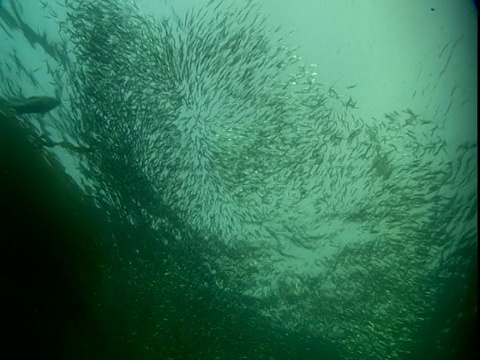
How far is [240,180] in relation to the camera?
7.48 m

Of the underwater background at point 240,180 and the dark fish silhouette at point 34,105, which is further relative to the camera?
the dark fish silhouette at point 34,105

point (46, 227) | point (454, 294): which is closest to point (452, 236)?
point (454, 294)

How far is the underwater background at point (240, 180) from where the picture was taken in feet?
19.0

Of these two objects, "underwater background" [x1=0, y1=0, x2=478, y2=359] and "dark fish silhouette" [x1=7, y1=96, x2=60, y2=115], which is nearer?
"underwater background" [x1=0, y1=0, x2=478, y2=359]

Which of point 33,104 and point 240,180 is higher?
point 240,180

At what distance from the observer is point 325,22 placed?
5719 millimetres

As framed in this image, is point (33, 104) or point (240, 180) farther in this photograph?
point (240, 180)

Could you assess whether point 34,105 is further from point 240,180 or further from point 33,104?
point 240,180

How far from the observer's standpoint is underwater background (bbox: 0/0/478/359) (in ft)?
19.0

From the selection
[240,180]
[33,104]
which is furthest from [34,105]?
[240,180]

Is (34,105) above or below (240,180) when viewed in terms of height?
below

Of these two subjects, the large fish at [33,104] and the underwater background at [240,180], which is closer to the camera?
the underwater background at [240,180]

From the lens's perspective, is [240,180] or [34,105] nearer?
[34,105]

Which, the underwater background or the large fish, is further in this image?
the large fish
